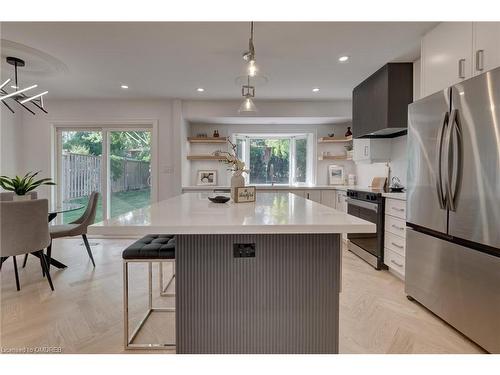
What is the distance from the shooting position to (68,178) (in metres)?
5.11

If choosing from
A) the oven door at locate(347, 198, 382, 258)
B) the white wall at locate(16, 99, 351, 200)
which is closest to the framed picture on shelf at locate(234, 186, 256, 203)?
the oven door at locate(347, 198, 382, 258)

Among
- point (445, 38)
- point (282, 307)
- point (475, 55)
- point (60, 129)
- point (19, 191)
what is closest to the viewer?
point (282, 307)

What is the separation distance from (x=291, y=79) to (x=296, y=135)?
6.40ft

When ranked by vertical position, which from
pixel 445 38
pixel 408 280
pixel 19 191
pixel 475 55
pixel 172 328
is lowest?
pixel 172 328

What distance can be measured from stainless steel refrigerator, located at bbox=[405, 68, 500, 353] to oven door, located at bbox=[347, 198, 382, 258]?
0.85 m

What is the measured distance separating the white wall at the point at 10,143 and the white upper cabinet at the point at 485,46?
6.03m

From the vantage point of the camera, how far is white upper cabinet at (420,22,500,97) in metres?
1.84

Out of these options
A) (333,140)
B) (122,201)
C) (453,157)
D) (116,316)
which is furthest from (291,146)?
(116,316)

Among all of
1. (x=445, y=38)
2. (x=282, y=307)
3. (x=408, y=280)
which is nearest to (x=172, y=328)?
(x=282, y=307)

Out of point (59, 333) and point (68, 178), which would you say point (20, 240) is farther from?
point (68, 178)

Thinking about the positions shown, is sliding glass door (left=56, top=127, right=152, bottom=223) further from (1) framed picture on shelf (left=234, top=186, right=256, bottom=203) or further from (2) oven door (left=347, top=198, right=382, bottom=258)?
(2) oven door (left=347, top=198, right=382, bottom=258)

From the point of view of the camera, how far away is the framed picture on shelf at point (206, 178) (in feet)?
17.7

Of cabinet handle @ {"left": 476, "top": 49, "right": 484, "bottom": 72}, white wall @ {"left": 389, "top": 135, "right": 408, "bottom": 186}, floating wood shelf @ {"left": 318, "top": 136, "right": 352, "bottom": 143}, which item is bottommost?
white wall @ {"left": 389, "top": 135, "right": 408, "bottom": 186}

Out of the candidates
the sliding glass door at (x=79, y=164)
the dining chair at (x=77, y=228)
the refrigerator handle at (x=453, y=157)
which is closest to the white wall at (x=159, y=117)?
the sliding glass door at (x=79, y=164)
